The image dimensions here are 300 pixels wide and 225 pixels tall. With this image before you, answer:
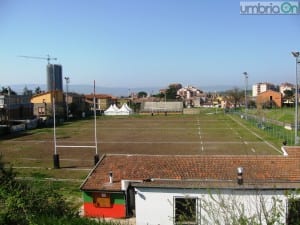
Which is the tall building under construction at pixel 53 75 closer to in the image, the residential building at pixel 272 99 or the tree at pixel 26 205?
the tree at pixel 26 205

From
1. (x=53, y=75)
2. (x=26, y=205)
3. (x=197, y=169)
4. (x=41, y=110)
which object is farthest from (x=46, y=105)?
(x=26, y=205)

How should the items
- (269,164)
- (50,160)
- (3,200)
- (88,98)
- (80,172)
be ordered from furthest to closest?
1. (88,98)
2. (50,160)
3. (80,172)
4. (269,164)
5. (3,200)

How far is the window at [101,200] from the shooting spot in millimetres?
16281

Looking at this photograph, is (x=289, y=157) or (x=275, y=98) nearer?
(x=289, y=157)

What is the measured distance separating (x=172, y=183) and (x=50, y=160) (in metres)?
19.3

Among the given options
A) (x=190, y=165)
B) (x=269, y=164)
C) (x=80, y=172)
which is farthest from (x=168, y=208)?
(x=80, y=172)

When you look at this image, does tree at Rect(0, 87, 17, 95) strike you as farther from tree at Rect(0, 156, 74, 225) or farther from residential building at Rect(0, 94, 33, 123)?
tree at Rect(0, 156, 74, 225)

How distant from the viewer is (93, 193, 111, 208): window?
53.4 ft

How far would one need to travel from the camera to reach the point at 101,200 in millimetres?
16453

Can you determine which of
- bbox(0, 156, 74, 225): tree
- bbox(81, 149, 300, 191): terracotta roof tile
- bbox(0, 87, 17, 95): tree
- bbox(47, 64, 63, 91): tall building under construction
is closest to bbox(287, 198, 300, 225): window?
bbox(81, 149, 300, 191): terracotta roof tile

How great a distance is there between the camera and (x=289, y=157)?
1588cm

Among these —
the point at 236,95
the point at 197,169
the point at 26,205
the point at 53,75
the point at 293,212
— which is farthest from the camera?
the point at 236,95

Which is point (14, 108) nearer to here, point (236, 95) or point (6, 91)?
point (6, 91)

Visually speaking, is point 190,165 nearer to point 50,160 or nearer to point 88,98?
point 50,160
